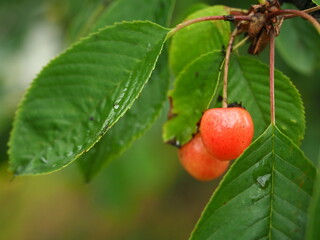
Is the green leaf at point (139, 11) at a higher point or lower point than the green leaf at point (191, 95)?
higher

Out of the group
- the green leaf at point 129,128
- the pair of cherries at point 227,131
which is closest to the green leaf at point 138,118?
the green leaf at point 129,128

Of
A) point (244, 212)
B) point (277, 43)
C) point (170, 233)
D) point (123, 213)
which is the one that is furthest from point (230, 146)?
point (170, 233)

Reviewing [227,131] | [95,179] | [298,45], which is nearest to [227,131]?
[227,131]

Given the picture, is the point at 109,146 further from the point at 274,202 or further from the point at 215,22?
the point at 274,202

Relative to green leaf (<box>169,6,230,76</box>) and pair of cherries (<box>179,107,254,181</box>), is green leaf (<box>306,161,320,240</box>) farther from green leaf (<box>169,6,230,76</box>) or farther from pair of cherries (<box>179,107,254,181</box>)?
green leaf (<box>169,6,230,76</box>)

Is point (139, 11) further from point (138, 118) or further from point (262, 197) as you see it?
point (262, 197)

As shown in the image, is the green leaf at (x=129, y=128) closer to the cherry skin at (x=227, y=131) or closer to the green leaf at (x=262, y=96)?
the green leaf at (x=262, y=96)
